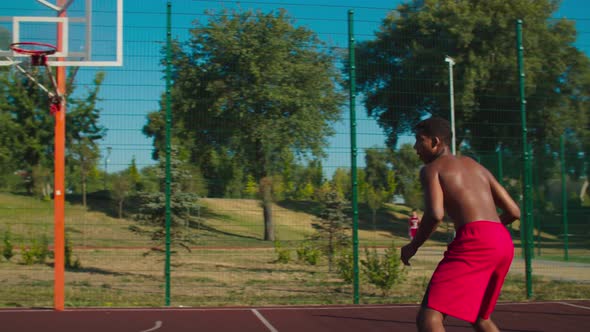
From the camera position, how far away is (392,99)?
10.5m

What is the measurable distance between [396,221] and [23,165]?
8.97m

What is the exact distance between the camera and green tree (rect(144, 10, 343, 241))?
10.1 metres

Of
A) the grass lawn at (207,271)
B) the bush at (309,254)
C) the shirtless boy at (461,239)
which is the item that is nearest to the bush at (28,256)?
the grass lawn at (207,271)

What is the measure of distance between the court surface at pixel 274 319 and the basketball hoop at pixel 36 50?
133 inches

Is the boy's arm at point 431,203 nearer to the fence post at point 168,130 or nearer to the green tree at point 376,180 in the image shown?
the fence post at point 168,130

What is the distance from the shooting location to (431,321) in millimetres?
3518

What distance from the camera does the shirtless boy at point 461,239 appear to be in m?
3.55

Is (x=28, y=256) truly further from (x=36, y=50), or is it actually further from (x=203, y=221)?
(x=36, y=50)

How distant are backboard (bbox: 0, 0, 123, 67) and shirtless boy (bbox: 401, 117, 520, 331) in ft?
19.3

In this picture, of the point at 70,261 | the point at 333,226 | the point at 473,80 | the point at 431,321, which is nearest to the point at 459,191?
the point at 431,321

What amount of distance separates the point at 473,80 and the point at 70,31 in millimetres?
7676

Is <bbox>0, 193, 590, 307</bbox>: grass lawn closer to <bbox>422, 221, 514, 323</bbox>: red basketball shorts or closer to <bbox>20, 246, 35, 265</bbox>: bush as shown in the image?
<bbox>20, 246, 35, 265</bbox>: bush

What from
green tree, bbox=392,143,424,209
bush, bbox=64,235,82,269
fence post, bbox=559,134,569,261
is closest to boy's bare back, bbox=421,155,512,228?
green tree, bbox=392,143,424,209

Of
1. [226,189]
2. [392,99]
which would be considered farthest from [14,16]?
[392,99]
